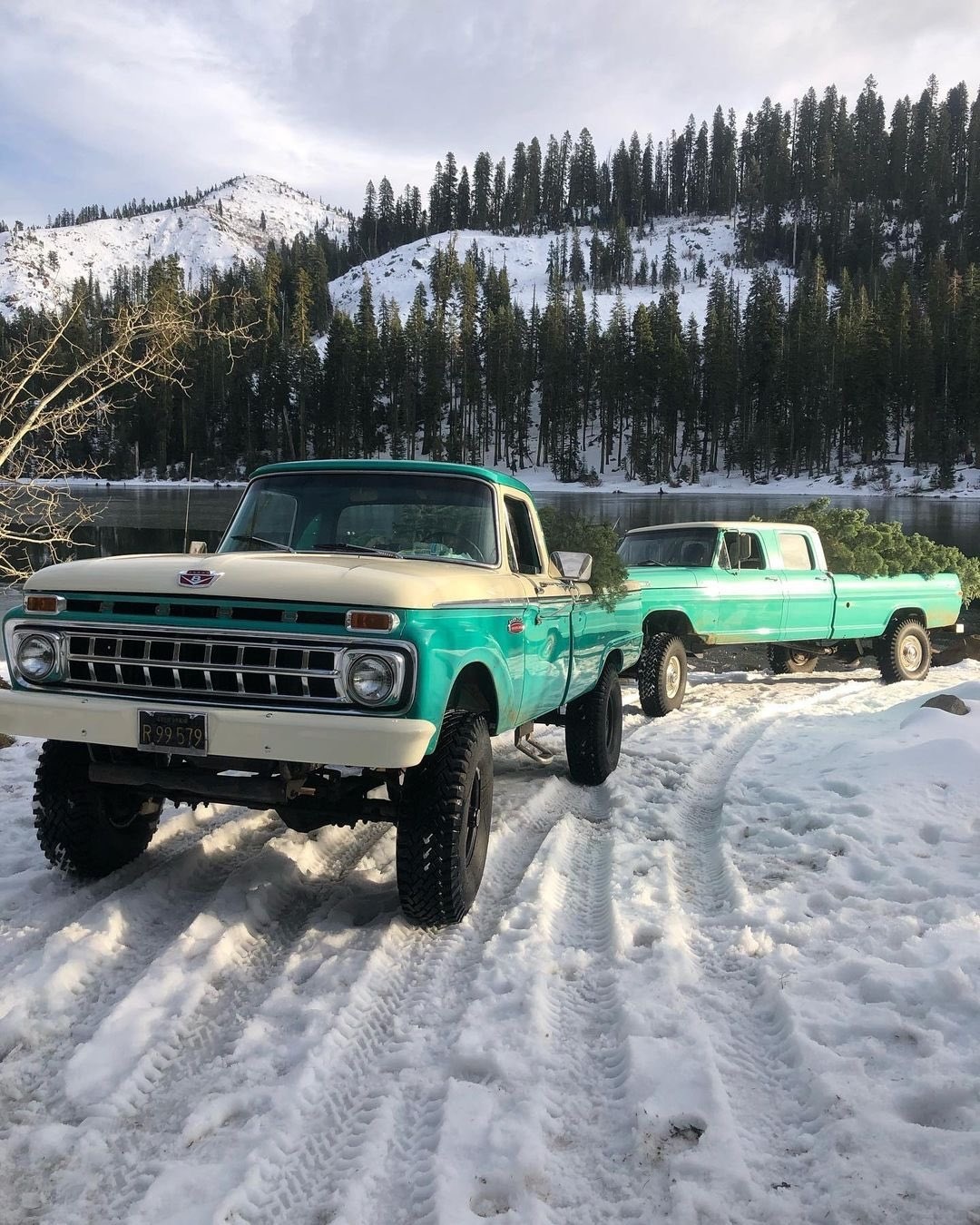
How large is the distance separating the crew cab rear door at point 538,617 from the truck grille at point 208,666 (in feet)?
5.35

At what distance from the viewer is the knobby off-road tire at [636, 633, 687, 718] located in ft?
31.0

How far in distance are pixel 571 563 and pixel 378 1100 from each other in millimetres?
3413

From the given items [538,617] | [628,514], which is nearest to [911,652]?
[538,617]

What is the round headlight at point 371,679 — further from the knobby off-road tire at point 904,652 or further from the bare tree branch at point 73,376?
the knobby off-road tire at point 904,652

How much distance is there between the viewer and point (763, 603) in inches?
423

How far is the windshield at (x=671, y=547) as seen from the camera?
34.9ft

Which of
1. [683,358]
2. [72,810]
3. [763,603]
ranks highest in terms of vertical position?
[683,358]

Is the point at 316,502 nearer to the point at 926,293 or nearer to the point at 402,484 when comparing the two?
the point at 402,484

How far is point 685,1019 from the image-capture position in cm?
328

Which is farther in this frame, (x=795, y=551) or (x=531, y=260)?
(x=531, y=260)

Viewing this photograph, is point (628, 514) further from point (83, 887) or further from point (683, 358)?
point (683, 358)

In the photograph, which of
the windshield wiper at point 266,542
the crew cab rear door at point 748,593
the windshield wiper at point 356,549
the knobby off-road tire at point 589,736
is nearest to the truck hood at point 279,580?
the windshield wiper at point 356,549

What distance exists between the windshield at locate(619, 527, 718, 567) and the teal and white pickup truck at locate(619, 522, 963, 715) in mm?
12

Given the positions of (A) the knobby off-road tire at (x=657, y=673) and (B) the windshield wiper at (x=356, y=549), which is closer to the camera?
(B) the windshield wiper at (x=356, y=549)
